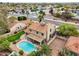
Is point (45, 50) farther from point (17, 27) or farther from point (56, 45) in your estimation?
point (17, 27)

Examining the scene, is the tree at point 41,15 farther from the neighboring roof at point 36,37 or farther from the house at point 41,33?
the neighboring roof at point 36,37

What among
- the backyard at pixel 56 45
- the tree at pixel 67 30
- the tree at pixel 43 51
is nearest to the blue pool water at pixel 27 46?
the tree at pixel 43 51

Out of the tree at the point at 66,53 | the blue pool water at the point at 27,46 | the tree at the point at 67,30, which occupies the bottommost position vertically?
the tree at the point at 66,53

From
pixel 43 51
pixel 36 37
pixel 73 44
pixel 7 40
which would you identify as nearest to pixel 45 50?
pixel 43 51

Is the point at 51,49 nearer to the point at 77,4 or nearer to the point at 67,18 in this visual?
the point at 67,18

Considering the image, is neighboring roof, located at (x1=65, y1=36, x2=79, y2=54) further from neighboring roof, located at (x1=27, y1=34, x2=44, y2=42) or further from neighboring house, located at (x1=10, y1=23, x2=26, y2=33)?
neighboring house, located at (x1=10, y1=23, x2=26, y2=33)

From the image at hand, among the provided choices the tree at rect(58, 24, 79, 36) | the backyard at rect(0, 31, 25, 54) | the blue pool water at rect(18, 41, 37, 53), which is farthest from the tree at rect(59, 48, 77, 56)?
the backyard at rect(0, 31, 25, 54)

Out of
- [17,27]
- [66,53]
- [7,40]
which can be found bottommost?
[66,53]
